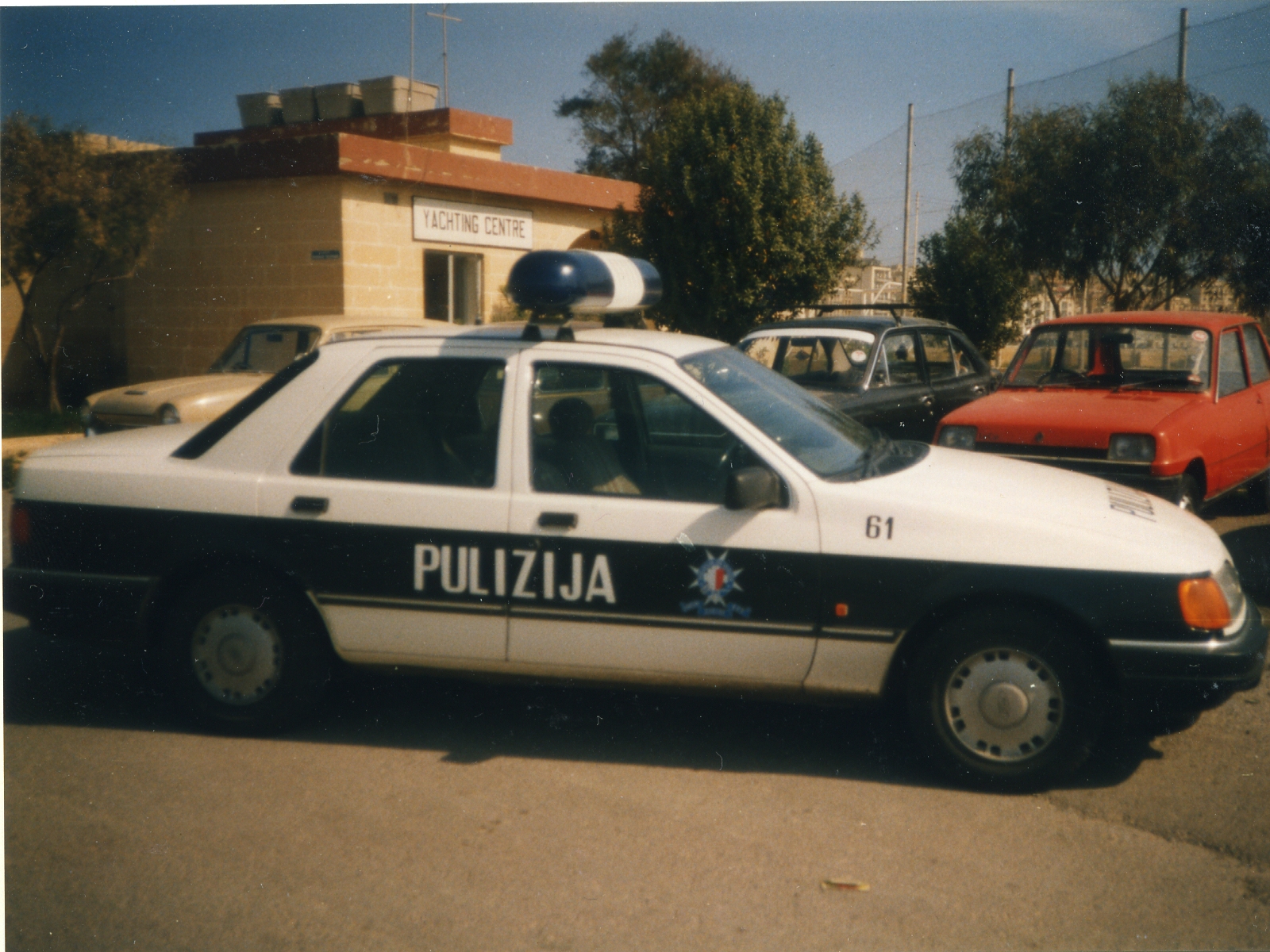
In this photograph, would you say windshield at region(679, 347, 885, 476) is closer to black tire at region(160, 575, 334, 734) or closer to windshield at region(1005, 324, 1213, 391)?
black tire at region(160, 575, 334, 734)

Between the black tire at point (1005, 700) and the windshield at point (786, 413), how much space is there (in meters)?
0.76

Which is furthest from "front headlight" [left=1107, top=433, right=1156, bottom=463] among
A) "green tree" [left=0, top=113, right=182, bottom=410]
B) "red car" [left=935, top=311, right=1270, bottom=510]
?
"green tree" [left=0, top=113, right=182, bottom=410]

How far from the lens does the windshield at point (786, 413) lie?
4199mm

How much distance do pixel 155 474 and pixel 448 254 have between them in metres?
14.1

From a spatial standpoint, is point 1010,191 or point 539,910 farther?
point 1010,191

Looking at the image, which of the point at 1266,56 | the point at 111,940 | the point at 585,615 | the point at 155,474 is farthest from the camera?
the point at 1266,56

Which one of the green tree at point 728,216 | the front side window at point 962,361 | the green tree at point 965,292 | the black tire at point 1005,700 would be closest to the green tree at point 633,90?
the green tree at point 965,292

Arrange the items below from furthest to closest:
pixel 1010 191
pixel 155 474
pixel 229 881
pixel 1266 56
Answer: pixel 1010 191 → pixel 1266 56 → pixel 155 474 → pixel 229 881

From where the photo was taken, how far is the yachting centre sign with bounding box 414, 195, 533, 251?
17312 mm

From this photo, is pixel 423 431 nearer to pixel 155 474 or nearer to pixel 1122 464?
pixel 155 474

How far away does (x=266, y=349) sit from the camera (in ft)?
35.4

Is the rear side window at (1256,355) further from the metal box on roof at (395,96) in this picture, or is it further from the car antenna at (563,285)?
the metal box on roof at (395,96)

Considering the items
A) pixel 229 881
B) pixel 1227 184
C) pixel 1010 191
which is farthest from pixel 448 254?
pixel 229 881

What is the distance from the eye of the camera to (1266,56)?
45.7 feet
